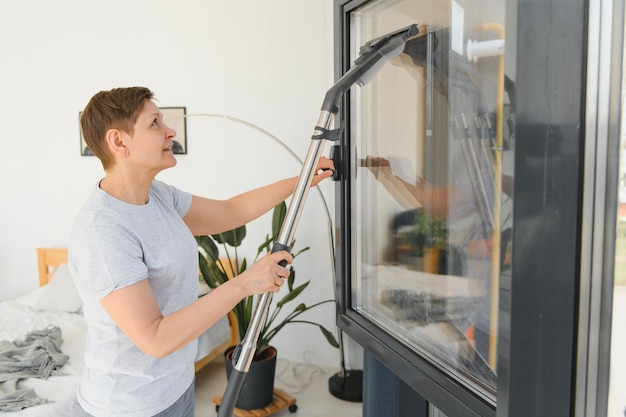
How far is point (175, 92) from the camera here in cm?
333

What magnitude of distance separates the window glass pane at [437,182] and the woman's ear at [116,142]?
554mm

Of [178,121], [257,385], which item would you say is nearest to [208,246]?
[257,385]

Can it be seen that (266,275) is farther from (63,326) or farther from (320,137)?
(63,326)

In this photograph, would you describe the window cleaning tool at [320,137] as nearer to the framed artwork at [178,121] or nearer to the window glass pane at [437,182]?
the window glass pane at [437,182]

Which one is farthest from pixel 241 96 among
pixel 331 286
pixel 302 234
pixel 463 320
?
pixel 463 320

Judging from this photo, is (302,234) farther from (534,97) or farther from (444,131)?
(534,97)

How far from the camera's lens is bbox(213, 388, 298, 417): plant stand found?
255 centimetres

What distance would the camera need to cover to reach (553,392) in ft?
2.49

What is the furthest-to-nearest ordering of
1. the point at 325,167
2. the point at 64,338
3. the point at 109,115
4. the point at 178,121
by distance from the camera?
the point at 178,121 < the point at 64,338 < the point at 325,167 < the point at 109,115

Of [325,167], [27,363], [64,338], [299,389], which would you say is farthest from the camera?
[299,389]

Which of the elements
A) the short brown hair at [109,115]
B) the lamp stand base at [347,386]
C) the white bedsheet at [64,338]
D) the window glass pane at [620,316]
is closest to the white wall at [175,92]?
the lamp stand base at [347,386]

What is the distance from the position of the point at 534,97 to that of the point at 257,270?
703 millimetres

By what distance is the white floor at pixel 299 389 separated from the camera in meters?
2.68

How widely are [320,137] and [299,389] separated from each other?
2.04m
